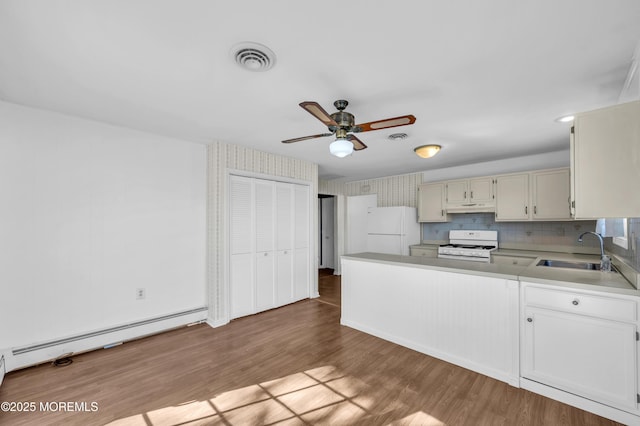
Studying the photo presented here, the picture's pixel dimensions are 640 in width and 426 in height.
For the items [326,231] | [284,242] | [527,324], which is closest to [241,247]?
[284,242]

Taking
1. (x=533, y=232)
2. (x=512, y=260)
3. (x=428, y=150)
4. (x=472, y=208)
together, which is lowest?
(x=512, y=260)

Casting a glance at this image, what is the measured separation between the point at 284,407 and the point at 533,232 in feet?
14.9

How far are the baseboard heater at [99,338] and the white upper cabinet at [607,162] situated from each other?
158 inches

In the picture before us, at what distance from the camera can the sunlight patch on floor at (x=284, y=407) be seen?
1781mm

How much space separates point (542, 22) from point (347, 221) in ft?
17.4

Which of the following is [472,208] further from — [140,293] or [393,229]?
[140,293]

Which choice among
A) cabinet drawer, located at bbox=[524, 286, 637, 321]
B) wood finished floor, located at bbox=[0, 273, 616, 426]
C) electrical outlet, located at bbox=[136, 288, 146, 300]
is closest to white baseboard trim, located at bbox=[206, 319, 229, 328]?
wood finished floor, located at bbox=[0, 273, 616, 426]

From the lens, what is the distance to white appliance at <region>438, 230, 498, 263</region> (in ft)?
14.0

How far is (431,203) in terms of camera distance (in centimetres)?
513

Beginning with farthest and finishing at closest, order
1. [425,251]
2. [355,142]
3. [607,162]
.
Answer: [425,251] → [355,142] → [607,162]

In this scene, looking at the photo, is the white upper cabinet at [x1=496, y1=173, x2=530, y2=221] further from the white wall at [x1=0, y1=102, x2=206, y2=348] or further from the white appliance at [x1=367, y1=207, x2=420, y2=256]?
the white wall at [x1=0, y1=102, x2=206, y2=348]

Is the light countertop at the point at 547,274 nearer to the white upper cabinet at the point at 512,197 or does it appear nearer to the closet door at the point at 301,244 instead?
the closet door at the point at 301,244

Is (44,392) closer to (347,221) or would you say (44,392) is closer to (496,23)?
(496,23)

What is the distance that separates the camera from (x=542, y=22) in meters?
1.42
